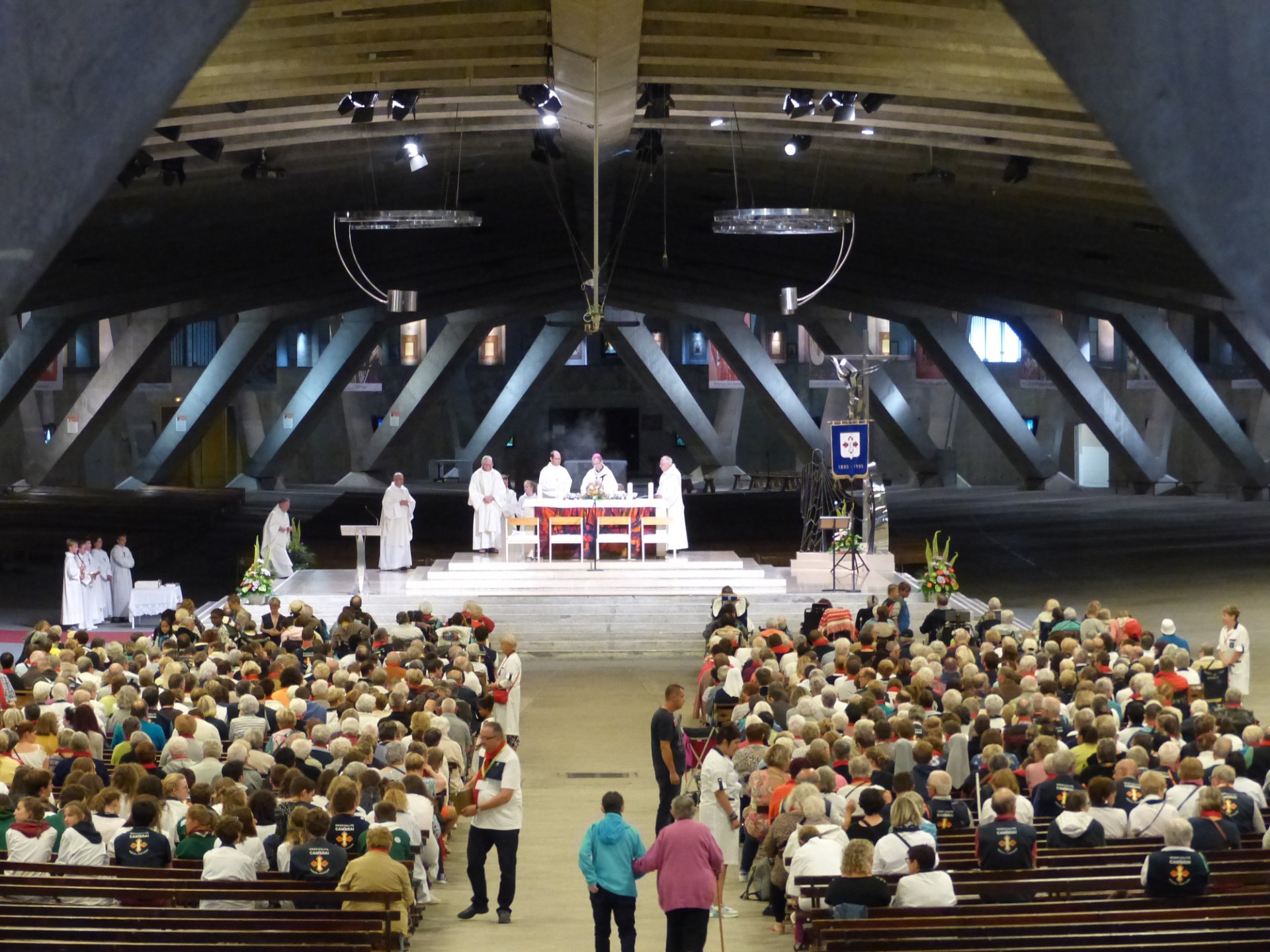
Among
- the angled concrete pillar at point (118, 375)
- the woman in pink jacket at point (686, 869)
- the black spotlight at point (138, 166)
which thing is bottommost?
the woman in pink jacket at point (686, 869)

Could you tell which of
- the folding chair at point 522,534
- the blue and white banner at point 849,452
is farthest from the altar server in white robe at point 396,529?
the blue and white banner at point 849,452

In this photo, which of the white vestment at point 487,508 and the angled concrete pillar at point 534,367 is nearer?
the white vestment at point 487,508

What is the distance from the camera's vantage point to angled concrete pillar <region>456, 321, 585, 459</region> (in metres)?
43.1

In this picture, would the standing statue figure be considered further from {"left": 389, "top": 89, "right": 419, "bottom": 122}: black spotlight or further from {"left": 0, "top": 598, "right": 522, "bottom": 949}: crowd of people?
{"left": 0, "top": 598, "right": 522, "bottom": 949}: crowd of people

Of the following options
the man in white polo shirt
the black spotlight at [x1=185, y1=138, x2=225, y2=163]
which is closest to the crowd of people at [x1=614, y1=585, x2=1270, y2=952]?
the man in white polo shirt

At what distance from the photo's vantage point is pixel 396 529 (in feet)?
71.0

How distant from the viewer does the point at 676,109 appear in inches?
680

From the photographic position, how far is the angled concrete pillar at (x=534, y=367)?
4312cm

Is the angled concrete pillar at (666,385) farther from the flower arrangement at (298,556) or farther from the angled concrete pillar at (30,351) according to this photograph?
the flower arrangement at (298,556)

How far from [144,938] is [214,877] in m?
0.92

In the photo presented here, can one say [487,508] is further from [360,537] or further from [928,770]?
[928,770]

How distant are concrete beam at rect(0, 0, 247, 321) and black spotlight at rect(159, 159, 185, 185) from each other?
554 inches

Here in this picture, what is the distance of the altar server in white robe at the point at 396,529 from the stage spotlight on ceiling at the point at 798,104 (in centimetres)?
823

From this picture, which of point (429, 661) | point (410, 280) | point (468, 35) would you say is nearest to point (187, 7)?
point (429, 661)
